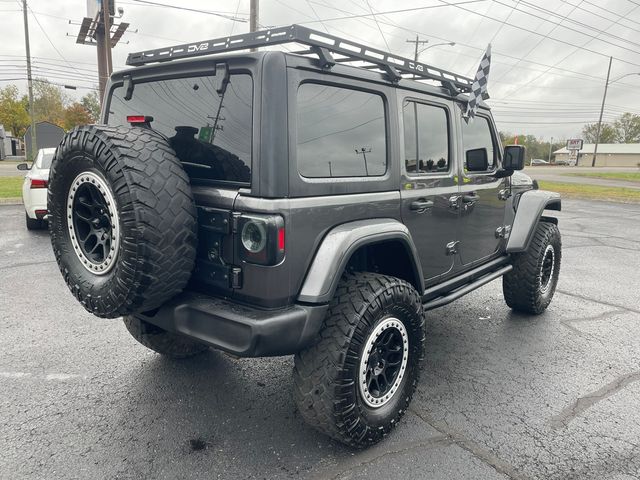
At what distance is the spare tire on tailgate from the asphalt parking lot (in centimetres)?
83

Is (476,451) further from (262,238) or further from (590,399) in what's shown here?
(262,238)

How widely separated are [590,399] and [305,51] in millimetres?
2861

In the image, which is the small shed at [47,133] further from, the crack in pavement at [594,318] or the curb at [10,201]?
the crack in pavement at [594,318]

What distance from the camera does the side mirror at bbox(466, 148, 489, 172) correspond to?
371 cm

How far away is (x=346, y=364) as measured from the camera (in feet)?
7.78

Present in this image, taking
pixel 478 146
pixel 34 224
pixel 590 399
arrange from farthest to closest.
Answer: pixel 34 224
pixel 478 146
pixel 590 399

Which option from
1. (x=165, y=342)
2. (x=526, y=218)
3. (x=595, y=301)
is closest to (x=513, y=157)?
(x=526, y=218)

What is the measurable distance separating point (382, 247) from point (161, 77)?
1659 mm

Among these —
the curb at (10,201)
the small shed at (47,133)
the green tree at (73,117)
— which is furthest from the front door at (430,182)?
the green tree at (73,117)

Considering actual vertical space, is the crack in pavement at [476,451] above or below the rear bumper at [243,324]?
below

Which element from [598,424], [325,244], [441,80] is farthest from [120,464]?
[441,80]

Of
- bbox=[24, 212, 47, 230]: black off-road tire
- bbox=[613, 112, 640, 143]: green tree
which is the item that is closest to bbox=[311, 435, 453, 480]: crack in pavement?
bbox=[24, 212, 47, 230]: black off-road tire

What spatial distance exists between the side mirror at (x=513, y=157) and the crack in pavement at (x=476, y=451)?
7.55ft

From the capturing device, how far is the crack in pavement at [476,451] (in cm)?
239
